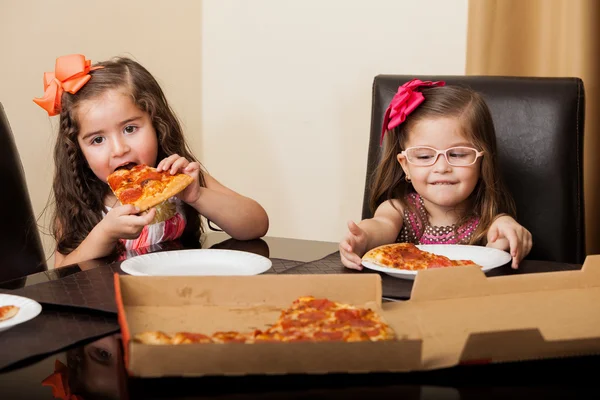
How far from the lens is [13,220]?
5.80 ft

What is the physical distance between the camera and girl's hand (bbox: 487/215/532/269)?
4.94ft

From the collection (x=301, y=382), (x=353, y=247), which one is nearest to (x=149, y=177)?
(x=353, y=247)

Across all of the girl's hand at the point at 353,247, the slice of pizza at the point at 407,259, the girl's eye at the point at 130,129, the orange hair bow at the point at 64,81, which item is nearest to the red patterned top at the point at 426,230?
the girl's hand at the point at 353,247

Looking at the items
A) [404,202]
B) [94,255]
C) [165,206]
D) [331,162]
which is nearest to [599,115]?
[404,202]

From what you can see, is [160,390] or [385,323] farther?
[385,323]

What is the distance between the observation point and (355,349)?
764 mm

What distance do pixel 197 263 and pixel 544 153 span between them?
0.93 meters

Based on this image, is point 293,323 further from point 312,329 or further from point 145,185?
point 145,185

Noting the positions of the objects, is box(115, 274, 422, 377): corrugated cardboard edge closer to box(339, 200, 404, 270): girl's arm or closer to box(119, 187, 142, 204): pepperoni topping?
box(339, 200, 404, 270): girl's arm

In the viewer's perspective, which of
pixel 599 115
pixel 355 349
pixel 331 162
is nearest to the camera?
pixel 355 349

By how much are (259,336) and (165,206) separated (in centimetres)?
115

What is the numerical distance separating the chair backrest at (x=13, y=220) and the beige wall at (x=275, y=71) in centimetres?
81

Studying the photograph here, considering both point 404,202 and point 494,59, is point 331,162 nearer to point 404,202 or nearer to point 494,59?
point 494,59

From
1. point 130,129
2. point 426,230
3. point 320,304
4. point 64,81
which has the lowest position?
point 426,230
